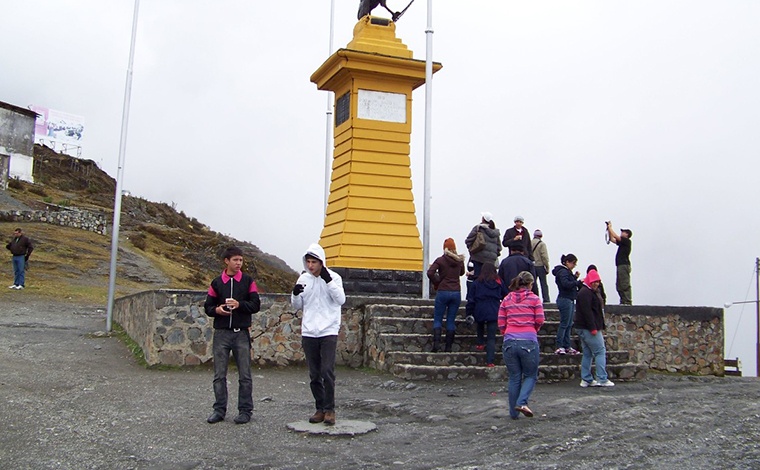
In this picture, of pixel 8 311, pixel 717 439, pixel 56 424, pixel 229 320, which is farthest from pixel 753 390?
pixel 8 311

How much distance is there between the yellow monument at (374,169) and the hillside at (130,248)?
10.2 meters

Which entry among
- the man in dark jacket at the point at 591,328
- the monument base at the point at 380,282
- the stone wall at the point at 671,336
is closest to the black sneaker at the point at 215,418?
the man in dark jacket at the point at 591,328

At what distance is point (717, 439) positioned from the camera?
675cm

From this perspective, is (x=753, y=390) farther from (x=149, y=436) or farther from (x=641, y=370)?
(x=149, y=436)

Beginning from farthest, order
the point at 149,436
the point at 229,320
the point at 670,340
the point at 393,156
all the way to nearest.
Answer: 1. the point at 393,156
2. the point at 670,340
3. the point at 229,320
4. the point at 149,436

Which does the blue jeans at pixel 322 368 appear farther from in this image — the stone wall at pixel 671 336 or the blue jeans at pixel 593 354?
the stone wall at pixel 671 336

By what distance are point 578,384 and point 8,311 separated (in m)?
11.4

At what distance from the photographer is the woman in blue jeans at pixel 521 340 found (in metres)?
8.05

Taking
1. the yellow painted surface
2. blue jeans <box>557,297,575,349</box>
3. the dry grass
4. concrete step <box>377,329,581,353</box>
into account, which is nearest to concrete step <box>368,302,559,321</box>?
concrete step <box>377,329,581,353</box>

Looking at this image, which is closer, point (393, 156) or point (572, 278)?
point (572, 278)

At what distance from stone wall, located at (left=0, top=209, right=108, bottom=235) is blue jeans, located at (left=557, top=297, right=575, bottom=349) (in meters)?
26.3

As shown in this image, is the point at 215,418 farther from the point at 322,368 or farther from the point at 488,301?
the point at 488,301

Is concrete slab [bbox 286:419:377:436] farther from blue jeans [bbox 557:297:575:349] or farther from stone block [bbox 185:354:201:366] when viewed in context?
blue jeans [bbox 557:297:575:349]

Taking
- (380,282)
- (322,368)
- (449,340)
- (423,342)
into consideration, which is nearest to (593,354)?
(449,340)
